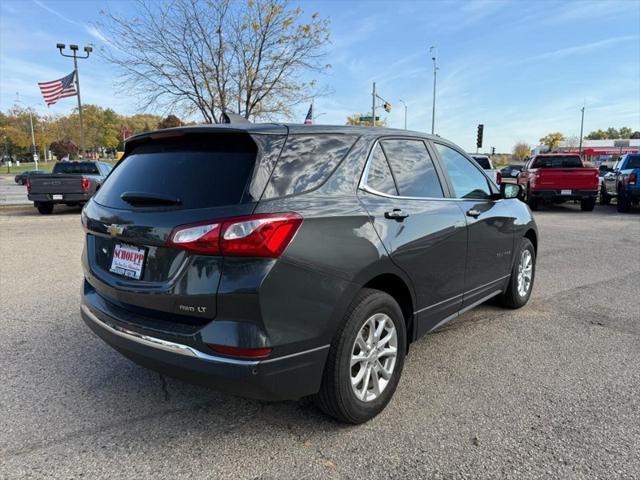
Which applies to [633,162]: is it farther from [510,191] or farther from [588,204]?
[510,191]

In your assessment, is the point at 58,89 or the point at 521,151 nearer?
the point at 58,89

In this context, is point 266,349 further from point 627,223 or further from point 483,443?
point 627,223

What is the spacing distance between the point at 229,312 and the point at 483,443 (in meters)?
1.61

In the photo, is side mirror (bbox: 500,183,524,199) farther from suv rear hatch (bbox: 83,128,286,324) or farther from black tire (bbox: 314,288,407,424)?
suv rear hatch (bbox: 83,128,286,324)

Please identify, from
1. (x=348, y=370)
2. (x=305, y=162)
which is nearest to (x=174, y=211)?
(x=305, y=162)

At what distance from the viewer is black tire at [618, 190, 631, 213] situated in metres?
15.4

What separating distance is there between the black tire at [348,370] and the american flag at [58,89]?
83.4ft

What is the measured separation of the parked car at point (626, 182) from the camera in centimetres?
1498

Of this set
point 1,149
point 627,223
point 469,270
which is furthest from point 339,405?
point 1,149

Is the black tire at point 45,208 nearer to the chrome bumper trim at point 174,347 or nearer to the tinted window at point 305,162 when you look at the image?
the chrome bumper trim at point 174,347

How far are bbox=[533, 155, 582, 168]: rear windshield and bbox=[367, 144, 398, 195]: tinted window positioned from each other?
51.2ft

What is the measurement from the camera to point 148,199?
262 cm

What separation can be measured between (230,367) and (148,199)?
1058 millimetres

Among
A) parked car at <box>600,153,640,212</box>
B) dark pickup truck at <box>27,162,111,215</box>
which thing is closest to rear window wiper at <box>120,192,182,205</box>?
dark pickup truck at <box>27,162,111,215</box>
